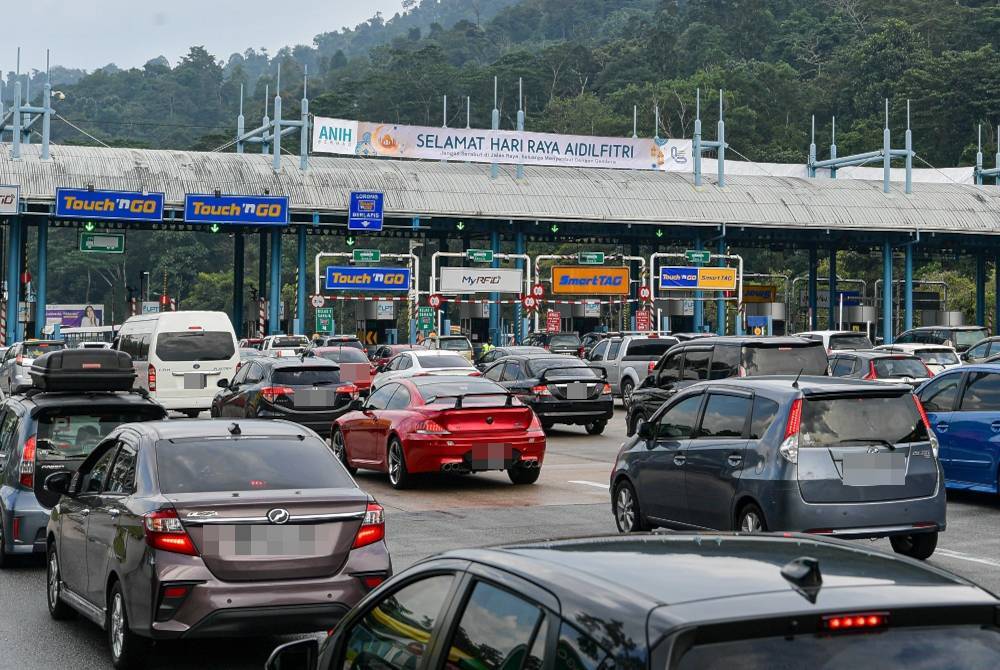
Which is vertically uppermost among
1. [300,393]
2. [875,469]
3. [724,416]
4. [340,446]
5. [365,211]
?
[365,211]

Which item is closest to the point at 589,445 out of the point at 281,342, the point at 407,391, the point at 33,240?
the point at 407,391

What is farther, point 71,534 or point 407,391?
point 407,391

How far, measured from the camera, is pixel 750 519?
11523 millimetres

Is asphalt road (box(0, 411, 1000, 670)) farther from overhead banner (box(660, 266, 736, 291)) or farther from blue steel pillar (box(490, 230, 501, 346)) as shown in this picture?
blue steel pillar (box(490, 230, 501, 346))

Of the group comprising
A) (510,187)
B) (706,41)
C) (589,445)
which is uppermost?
(706,41)

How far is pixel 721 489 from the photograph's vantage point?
11.8 meters

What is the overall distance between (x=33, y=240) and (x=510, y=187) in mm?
79183

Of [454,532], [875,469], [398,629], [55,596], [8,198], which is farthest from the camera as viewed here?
[8,198]

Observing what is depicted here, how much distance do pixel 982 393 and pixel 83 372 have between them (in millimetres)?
9857

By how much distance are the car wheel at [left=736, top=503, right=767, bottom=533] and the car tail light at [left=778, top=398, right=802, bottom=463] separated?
1.67ft

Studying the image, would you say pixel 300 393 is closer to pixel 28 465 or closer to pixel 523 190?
pixel 28 465

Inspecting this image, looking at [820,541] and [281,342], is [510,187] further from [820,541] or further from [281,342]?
[820,541]

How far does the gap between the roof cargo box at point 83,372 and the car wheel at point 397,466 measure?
3960 millimetres

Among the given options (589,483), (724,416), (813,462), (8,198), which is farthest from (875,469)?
(8,198)
